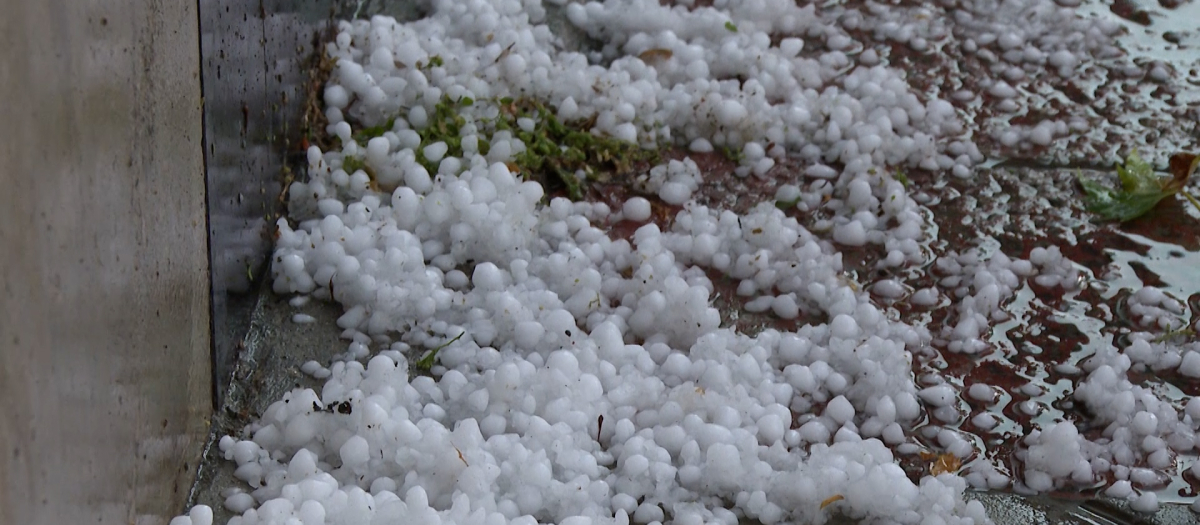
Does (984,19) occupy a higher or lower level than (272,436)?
higher

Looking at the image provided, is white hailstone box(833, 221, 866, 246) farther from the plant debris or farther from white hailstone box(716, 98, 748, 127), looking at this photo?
the plant debris

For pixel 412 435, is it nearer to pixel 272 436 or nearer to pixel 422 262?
pixel 272 436

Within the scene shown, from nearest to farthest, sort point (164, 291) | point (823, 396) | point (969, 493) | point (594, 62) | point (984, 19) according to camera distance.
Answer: point (164, 291) → point (969, 493) → point (823, 396) → point (594, 62) → point (984, 19)

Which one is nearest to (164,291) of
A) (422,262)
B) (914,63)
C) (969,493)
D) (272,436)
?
(272,436)

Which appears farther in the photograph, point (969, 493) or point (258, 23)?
point (258, 23)

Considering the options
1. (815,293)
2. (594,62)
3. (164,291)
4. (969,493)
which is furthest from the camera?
(594,62)

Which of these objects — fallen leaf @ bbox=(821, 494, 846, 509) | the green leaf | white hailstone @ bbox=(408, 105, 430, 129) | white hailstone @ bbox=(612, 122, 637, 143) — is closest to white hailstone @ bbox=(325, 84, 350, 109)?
white hailstone @ bbox=(408, 105, 430, 129)

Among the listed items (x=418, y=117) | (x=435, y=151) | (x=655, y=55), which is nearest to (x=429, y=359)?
(x=435, y=151)
